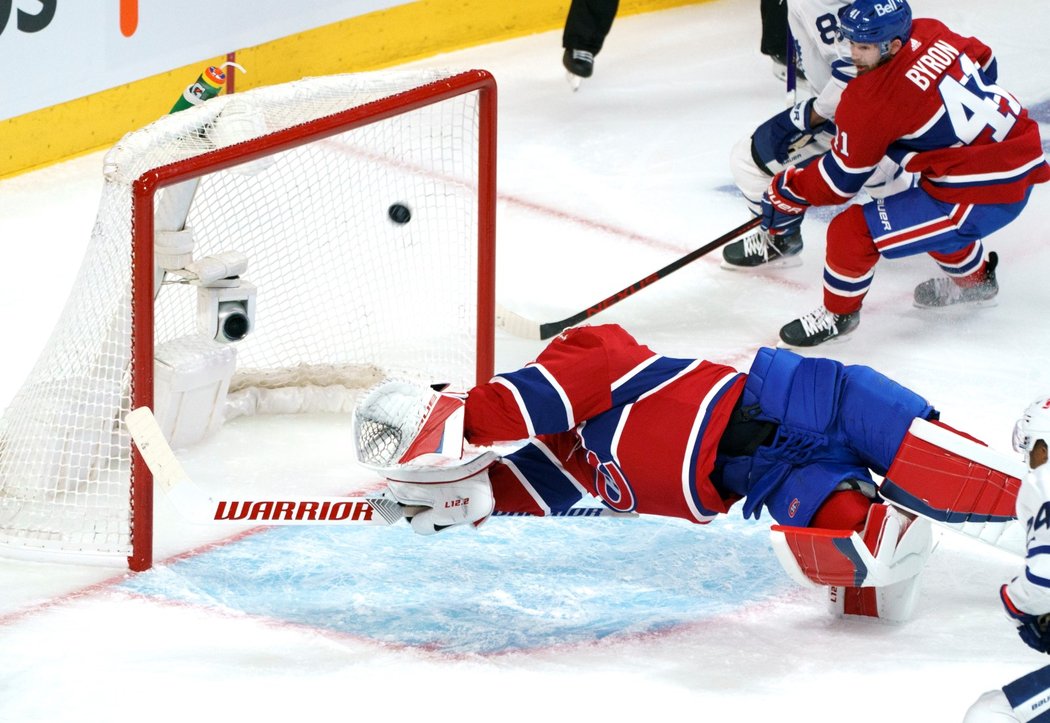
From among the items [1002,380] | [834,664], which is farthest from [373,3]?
[834,664]

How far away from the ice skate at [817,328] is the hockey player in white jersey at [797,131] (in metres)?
0.42

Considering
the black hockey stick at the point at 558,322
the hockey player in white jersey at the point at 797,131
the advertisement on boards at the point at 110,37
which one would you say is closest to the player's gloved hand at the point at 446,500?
the black hockey stick at the point at 558,322

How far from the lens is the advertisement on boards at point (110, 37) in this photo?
3930 millimetres

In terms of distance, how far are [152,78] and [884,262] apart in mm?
2070

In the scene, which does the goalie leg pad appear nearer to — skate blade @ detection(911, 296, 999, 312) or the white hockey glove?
the white hockey glove

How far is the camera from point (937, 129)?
385 cm

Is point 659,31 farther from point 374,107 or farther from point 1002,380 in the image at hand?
point 374,107

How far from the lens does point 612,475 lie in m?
2.84

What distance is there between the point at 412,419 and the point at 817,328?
1.57 metres

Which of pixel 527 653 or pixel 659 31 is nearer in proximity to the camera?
pixel 527 653

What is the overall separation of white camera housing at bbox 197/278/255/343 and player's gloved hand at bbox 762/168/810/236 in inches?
51.6

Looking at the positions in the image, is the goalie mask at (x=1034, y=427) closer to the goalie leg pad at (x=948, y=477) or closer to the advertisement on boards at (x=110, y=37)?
the goalie leg pad at (x=948, y=477)

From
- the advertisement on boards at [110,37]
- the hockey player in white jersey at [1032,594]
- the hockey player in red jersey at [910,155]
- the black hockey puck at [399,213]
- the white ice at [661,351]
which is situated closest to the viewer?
the hockey player in white jersey at [1032,594]

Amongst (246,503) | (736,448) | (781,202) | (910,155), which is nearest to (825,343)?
(781,202)
